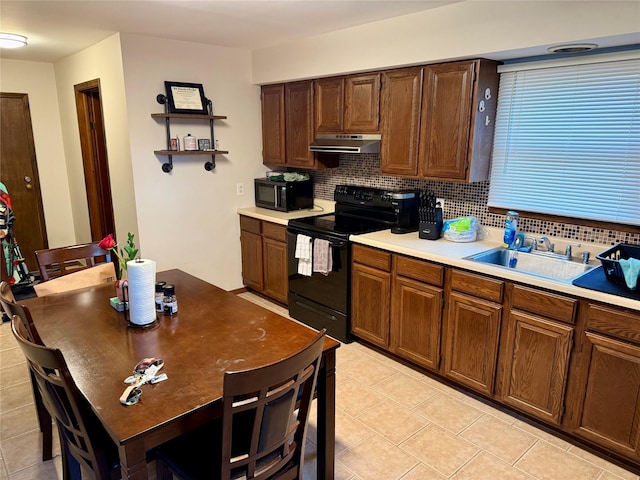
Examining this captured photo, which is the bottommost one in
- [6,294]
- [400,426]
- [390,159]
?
[400,426]

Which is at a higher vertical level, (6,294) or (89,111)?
(89,111)

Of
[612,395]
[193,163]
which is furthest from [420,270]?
[193,163]

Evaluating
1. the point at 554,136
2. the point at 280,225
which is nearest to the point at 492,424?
the point at 554,136

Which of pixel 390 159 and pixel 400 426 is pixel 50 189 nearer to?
pixel 390 159

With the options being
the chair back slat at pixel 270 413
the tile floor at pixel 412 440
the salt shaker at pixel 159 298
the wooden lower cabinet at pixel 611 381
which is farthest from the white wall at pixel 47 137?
the wooden lower cabinet at pixel 611 381

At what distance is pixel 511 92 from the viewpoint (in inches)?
112

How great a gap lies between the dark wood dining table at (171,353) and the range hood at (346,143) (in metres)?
1.66

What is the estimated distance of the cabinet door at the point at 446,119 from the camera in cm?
277

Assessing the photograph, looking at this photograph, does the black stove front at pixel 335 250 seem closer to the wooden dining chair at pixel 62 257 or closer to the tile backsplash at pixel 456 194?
the tile backsplash at pixel 456 194

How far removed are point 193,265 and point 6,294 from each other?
2263 millimetres

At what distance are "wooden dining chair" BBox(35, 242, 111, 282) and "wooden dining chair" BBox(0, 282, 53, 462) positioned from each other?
1.88ft

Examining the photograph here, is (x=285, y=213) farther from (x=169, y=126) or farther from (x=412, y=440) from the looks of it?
(x=412, y=440)

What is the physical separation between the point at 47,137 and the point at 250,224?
2717 mm

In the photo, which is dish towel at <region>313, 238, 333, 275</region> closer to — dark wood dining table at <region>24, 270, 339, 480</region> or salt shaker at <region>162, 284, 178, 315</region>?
dark wood dining table at <region>24, 270, 339, 480</region>
